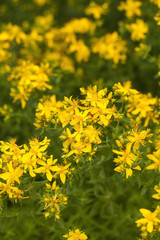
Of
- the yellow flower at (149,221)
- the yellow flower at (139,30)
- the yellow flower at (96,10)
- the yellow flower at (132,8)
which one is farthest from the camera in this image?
the yellow flower at (96,10)

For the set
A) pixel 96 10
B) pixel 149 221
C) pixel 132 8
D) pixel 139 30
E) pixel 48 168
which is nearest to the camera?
pixel 149 221

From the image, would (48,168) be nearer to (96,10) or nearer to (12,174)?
(12,174)

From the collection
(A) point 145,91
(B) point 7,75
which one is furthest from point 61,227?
(A) point 145,91

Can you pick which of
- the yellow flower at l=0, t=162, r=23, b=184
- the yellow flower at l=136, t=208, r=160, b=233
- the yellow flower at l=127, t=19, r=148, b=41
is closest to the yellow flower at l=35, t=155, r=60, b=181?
the yellow flower at l=0, t=162, r=23, b=184

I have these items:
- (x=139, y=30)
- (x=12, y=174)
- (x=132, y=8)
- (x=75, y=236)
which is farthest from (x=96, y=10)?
(x=75, y=236)

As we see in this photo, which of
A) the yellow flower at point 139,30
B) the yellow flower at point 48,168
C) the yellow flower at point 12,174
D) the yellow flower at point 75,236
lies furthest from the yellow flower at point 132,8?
the yellow flower at point 75,236

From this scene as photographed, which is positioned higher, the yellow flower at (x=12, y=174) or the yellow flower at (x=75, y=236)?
the yellow flower at (x=12, y=174)

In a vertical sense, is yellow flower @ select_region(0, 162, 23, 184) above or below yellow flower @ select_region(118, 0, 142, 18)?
below

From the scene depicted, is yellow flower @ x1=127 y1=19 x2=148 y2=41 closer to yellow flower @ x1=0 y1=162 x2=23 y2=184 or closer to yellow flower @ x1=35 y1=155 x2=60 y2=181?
yellow flower @ x1=35 y1=155 x2=60 y2=181

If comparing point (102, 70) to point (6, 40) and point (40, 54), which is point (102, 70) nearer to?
point (40, 54)

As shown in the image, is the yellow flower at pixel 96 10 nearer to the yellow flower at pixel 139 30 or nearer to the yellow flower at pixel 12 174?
the yellow flower at pixel 139 30

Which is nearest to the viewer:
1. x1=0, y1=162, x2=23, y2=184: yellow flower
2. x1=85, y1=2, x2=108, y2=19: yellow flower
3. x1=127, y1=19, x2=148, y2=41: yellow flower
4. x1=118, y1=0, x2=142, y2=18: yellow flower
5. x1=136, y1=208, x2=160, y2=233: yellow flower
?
x1=136, y1=208, x2=160, y2=233: yellow flower
